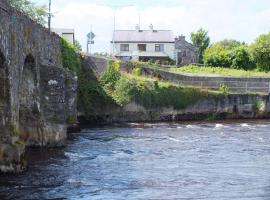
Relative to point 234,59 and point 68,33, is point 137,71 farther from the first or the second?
point 234,59

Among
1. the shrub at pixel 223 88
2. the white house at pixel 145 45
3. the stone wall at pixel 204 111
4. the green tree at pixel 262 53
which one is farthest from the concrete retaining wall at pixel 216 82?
the white house at pixel 145 45

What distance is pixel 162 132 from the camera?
43.7 m

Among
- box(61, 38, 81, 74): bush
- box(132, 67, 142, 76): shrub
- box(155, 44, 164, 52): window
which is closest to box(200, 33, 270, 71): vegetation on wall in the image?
box(155, 44, 164, 52): window

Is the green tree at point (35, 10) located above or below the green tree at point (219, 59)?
above

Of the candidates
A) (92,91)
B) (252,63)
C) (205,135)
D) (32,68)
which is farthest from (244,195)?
(252,63)

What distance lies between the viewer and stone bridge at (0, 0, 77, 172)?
2428cm

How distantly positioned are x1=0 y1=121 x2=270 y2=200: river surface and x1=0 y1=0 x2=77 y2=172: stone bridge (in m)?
0.97

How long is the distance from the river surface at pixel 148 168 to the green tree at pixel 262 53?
139 feet

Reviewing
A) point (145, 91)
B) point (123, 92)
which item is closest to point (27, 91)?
point (123, 92)

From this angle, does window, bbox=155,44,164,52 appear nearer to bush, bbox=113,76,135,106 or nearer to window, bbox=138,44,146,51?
window, bbox=138,44,146,51

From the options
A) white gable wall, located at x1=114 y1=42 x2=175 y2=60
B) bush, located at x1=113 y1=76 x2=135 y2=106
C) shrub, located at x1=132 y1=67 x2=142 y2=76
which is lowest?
bush, located at x1=113 y1=76 x2=135 y2=106

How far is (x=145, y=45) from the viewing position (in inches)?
3644

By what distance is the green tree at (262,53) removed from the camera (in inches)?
3260

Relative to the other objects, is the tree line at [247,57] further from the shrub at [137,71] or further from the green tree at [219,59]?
the shrub at [137,71]
